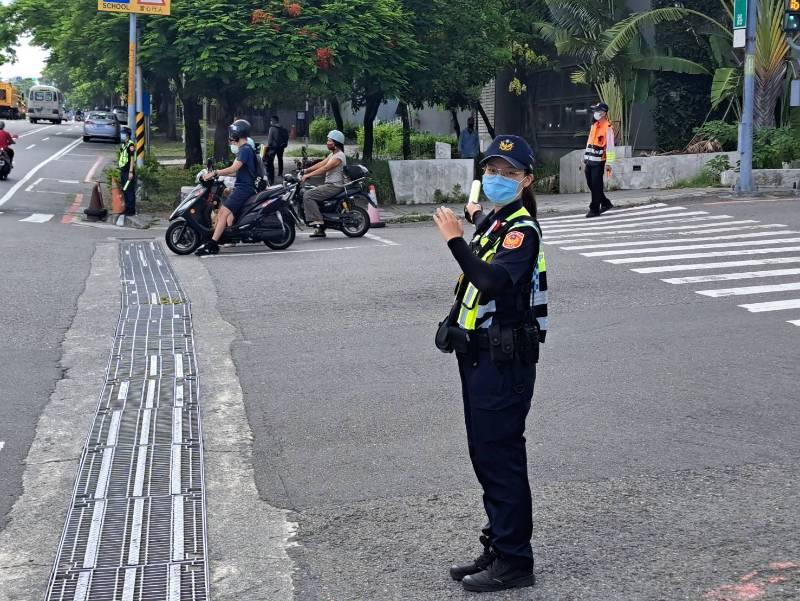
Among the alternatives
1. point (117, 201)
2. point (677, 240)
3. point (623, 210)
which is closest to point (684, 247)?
point (677, 240)

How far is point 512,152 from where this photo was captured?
15.1ft

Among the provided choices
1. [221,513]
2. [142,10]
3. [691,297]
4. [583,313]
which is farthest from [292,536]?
[142,10]

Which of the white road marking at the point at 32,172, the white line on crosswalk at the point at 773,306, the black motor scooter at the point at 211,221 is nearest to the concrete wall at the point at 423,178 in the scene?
the black motor scooter at the point at 211,221

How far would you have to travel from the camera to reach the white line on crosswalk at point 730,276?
1223 centimetres

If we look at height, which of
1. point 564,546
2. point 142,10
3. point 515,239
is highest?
point 142,10

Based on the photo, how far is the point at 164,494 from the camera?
5.77 meters

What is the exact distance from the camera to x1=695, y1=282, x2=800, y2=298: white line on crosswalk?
449 inches

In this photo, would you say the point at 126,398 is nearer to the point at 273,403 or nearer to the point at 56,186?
the point at 273,403

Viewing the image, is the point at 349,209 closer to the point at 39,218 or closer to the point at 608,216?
the point at 608,216

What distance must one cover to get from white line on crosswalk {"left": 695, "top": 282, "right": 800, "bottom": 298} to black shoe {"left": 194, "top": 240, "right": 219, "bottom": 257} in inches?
260

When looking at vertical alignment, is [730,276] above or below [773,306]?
above

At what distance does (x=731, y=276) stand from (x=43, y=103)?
78116mm

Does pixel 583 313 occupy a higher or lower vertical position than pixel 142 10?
lower

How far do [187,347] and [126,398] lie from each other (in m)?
1.57
